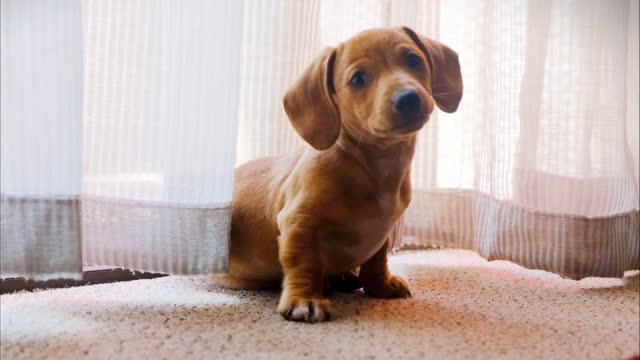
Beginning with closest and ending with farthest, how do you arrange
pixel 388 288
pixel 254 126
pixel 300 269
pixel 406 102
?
pixel 406 102 → pixel 300 269 → pixel 388 288 → pixel 254 126

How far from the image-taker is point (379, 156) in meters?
1.17

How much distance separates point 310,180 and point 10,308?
0.61 m

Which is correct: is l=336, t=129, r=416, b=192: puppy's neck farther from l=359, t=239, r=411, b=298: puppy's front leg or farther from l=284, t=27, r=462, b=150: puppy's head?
l=359, t=239, r=411, b=298: puppy's front leg

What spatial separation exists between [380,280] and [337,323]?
252 mm

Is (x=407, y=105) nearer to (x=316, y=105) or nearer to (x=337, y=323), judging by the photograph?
(x=316, y=105)

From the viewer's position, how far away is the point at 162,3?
1.20 m

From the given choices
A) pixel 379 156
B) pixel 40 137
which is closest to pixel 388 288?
pixel 379 156

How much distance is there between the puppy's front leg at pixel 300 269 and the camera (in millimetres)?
1097

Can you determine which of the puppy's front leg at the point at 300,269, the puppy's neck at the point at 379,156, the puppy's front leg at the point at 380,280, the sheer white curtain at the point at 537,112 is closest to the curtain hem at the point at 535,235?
the sheer white curtain at the point at 537,112

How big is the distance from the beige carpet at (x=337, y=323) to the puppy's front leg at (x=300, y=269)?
5 cm

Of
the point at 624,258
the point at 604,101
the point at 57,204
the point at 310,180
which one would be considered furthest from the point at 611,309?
the point at 57,204

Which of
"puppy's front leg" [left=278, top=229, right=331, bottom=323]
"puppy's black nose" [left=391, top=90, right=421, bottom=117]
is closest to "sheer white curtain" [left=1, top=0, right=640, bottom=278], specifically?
"puppy's front leg" [left=278, top=229, right=331, bottom=323]

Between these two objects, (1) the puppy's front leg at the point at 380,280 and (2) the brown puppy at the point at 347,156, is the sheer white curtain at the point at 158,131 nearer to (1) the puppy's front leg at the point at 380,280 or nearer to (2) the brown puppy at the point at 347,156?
(2) the brown puppy at the point at 347,156

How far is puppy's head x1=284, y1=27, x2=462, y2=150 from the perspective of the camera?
1081 mm
